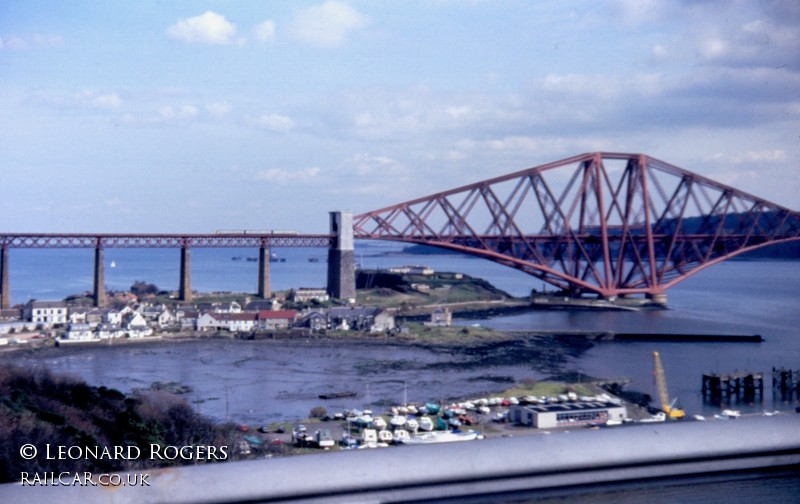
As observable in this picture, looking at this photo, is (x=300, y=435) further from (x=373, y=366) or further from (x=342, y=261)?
(x=342, y=261)

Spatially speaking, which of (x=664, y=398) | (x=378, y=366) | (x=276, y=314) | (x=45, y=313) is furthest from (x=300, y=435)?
(x=45, y=313)

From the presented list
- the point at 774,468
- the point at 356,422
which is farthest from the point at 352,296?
the point at 774,468

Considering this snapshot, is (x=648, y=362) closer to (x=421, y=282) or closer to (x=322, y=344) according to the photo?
(x=322, y=344)

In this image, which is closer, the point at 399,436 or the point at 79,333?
the point at 399,436

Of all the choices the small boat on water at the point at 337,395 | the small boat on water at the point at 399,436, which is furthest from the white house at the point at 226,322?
the small boat on water at the point at 399,436

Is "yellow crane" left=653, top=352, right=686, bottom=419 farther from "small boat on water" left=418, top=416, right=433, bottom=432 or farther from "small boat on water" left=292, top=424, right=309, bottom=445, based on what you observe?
"small boat on water" left=292, top=424, right=309, bottom=445

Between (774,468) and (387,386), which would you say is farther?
(387,386)

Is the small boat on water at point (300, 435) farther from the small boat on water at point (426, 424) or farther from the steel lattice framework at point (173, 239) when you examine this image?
the steel lattice framework at point (173, 239)
